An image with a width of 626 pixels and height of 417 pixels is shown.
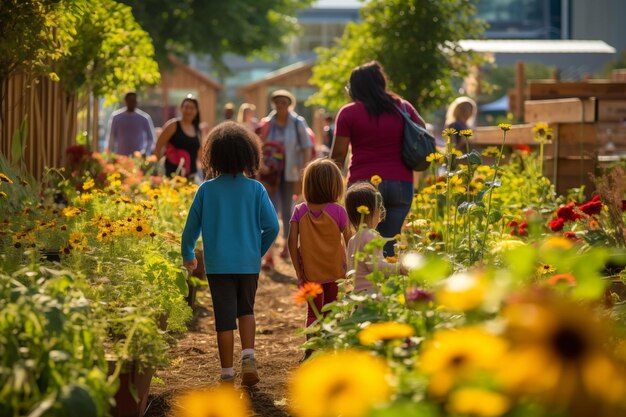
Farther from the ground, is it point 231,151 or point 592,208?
point 231,151

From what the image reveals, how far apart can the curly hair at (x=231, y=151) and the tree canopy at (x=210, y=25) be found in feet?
80.5

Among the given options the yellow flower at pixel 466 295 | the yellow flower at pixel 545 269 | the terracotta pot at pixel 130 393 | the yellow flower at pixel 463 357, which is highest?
the yellow flower at pixel 466 295

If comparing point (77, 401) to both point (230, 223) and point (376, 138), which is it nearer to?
point (230, 223)

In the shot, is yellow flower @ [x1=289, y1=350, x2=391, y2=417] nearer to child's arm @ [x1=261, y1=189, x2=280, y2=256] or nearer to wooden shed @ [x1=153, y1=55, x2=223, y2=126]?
child's arm @ [x1=261, y1=189, x2=280, y2=256]

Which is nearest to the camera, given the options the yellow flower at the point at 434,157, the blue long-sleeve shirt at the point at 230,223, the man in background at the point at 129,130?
the blue long-sleeve shirt at the point at 230,223

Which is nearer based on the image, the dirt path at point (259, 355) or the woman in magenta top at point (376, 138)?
the dirt path at point (259, 355)

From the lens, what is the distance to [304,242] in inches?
229

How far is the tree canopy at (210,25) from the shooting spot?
1224 inches

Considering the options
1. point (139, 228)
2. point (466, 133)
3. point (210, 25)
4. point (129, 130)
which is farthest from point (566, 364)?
point (210, 25)

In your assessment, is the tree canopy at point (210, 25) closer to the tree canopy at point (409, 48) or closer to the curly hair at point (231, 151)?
the tree canopy at point (409, 48)

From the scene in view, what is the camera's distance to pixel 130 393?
450cm

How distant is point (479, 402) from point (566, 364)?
0.16 meters

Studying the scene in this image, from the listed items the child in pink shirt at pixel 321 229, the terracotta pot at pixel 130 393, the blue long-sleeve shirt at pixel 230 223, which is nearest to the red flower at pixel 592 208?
the child in pink shirt at pixel 321 229

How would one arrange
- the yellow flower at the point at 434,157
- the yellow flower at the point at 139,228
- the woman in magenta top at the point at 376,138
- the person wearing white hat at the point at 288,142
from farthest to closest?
the person wearing white hat at the point at 288,142, the woman in magenta top at the point at 376,138, the yellow flower at the point at 139,228, the yellow flower at the point at 434,157
